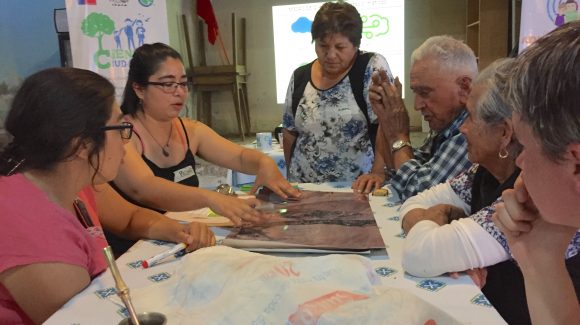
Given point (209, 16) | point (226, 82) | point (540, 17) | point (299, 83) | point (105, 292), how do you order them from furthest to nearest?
point (209, 16) → point (226, 82) → point (540, 17) → point (299, 83) → point (105, 292)

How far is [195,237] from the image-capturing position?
1.20 metres

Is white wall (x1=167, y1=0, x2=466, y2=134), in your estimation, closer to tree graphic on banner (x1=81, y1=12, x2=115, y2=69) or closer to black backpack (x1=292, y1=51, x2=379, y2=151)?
tree graphic on banner (x1=81, y1=12, x2=115, y2=69)

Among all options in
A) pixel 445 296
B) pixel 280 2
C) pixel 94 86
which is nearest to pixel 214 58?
pixel 280 2

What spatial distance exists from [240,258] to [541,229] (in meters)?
0.55

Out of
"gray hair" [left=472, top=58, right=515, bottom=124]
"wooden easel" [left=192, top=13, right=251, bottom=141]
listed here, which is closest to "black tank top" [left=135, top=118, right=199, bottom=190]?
"gray hair" [left=472, top=58, right=515, bottom=124]

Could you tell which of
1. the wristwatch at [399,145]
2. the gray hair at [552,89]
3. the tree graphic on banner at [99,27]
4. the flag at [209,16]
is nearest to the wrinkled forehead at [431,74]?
the wristwatch at [399,145]

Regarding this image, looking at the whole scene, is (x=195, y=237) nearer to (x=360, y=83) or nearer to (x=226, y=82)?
(x=360, y=83)

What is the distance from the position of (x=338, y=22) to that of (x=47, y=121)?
1411mm

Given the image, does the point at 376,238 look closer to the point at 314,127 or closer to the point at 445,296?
the point at 445,296

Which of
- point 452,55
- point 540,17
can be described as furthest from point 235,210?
point 540,17

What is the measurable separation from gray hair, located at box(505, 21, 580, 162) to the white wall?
5.64m

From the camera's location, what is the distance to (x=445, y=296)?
2.92 feet

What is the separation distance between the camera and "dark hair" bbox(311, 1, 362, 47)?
211 cm

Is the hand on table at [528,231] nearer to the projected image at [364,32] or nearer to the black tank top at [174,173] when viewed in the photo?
the black tank top at [174,173]
